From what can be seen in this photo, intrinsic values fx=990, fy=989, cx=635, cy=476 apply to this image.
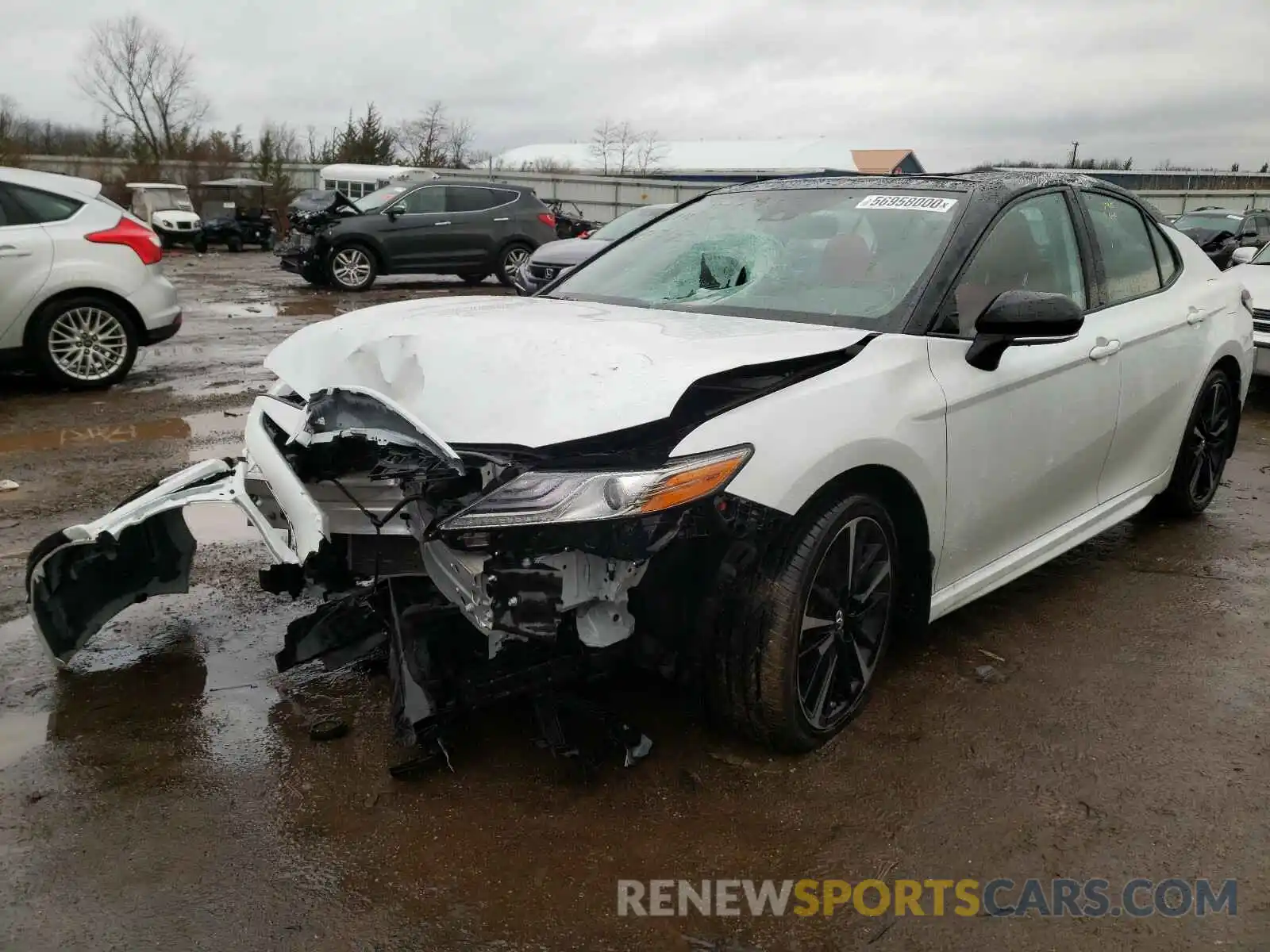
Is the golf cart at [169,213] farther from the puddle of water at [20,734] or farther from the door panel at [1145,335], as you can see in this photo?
the door panel at [1145,335]

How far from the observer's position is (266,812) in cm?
264

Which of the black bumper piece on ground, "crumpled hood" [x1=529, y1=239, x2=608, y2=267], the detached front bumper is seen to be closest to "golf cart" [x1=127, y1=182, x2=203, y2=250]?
"crumpled hood" [x1=529, y1=239, x2=608, y2=267]

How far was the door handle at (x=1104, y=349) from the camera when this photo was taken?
148 inches

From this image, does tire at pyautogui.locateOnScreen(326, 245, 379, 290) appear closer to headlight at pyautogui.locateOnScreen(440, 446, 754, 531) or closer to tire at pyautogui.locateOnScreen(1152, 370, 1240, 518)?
tire at pyautogui.locateOnScreen(1152, 370, 1240, 518)

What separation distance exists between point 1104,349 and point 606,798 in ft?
8.47

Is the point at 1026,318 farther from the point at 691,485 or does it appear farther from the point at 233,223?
the point at 233,223

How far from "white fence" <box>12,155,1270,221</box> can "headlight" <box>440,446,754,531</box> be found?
31822 millimetres

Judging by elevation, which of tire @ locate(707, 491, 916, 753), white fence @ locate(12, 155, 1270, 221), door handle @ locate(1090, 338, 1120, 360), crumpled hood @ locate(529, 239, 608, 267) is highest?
white fence @ locate(12, 155, 1270, 221)

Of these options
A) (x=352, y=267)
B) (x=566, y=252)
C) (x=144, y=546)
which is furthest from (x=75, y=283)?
(x=352, y=267)

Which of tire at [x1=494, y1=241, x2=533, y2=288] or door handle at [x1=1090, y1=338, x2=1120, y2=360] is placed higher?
tire at [x1=494, y1=241, x2=533, y2=288]

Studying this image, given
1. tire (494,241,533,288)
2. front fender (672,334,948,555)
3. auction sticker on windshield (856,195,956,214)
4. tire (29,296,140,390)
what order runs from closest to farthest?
front fender (672,334,948,555)
auction sticker on windshield (856,195,956,214)
tire (29,296,140,390)
tire (494,241,533,288)

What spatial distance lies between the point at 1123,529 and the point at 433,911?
13.8ft

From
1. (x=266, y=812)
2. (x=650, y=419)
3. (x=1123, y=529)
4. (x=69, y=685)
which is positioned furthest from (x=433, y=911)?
(x=1123, y=529)

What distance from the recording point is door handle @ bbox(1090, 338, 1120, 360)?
12.4ft
